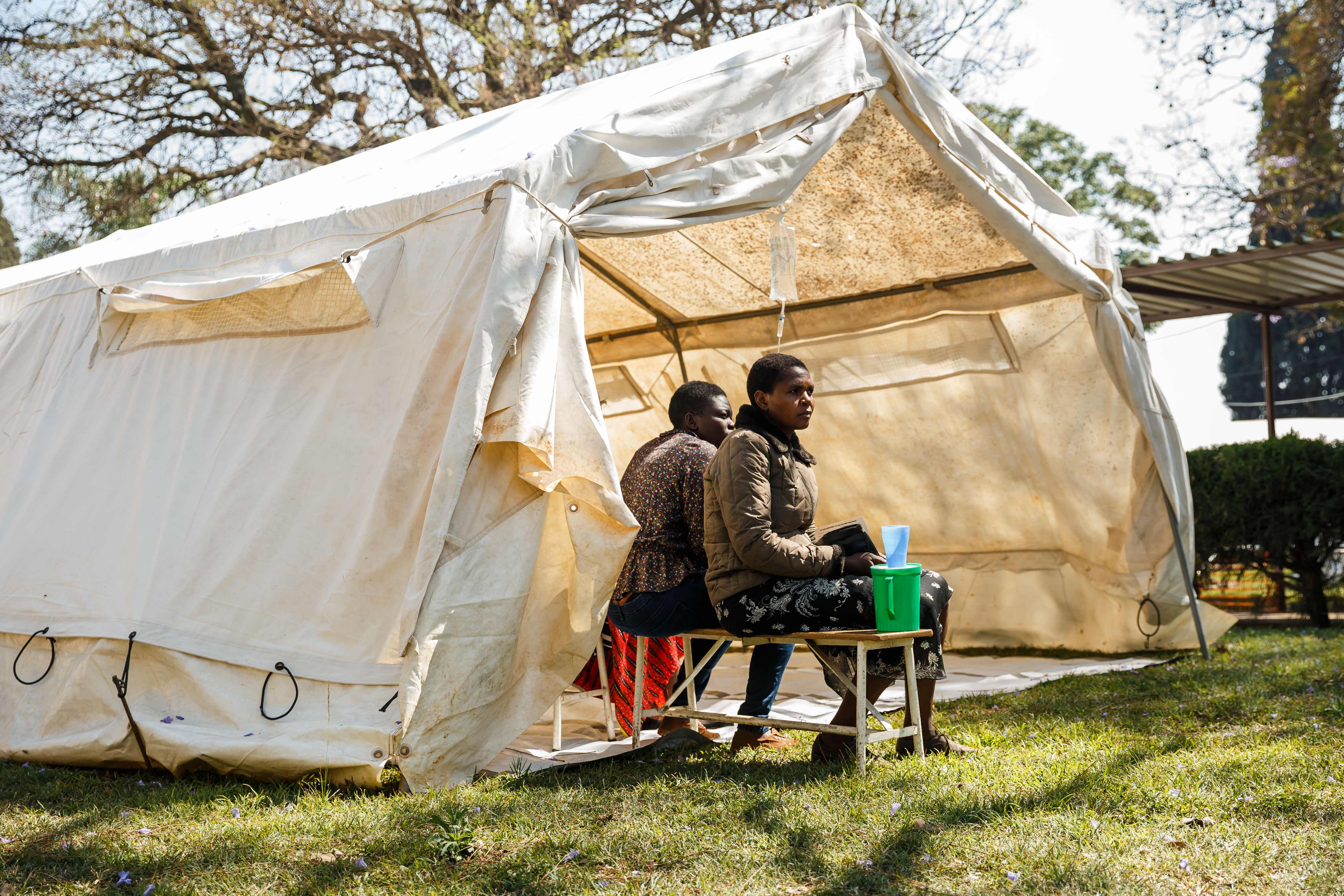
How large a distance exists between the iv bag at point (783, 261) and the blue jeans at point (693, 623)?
1.66 meters

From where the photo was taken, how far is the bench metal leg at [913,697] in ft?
11.7

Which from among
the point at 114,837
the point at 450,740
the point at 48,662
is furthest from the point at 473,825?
the point at 48,662

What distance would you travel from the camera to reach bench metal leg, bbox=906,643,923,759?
11.7 ft

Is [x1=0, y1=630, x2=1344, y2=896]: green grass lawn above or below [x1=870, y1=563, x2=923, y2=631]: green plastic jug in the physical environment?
below

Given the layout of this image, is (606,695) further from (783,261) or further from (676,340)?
(676,340)

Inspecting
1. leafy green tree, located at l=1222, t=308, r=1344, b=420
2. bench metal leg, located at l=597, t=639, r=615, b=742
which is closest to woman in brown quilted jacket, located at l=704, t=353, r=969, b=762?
bench metal leg, located at l=597, t=639, r=615, b=742

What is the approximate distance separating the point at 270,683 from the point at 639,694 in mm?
1252

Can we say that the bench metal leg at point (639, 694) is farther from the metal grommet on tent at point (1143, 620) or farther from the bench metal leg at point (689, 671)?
the metal grommet on tent at point (1143, 620)

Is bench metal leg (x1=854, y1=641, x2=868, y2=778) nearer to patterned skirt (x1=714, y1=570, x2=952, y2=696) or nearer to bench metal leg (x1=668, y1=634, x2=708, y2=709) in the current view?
patterned skirt (x1=714, y1=570, x2=952, y2=696)

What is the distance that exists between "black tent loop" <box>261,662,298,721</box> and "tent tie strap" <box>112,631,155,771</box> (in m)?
0.46

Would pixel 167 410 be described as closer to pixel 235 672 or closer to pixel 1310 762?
pixel 235 672

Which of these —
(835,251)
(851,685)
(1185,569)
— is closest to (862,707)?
(851,685)

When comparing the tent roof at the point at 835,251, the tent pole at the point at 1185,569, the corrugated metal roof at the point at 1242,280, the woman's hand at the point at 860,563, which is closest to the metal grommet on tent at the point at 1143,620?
the tent pole at the point at 1185,569

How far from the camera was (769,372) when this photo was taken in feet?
12.6
